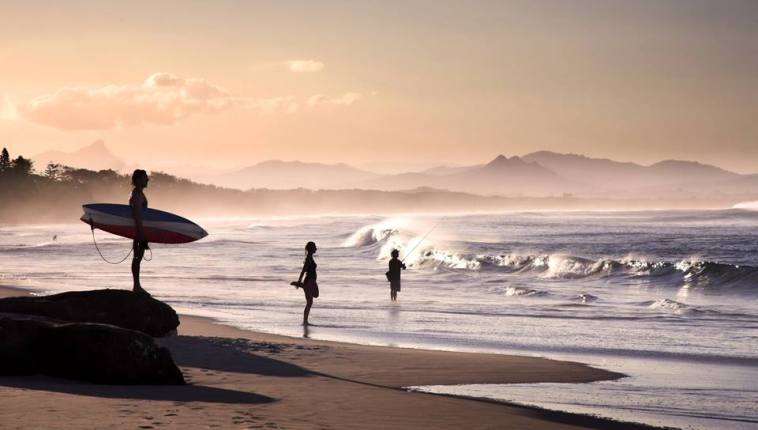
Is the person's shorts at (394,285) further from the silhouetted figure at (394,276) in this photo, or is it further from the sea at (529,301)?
the sea at (529,301)

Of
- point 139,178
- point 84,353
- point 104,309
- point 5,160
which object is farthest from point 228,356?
point 5,160

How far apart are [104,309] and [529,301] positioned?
45.5ft

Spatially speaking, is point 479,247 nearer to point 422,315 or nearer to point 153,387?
point 422,315

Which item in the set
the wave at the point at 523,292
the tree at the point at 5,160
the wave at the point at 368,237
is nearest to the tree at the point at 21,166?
the tree at the point at 5,160

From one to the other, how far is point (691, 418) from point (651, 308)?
13.1 meters

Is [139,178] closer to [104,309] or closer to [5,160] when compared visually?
[104,309]

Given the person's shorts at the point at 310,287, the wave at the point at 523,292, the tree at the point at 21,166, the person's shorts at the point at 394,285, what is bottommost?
the wave at the point at 523,292

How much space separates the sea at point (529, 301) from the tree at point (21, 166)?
349 ft

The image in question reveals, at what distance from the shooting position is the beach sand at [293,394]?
8219mm

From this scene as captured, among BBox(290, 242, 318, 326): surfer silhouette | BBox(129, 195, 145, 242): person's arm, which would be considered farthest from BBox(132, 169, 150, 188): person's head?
BBox(290, 242, 318, 326): surfer silhouette

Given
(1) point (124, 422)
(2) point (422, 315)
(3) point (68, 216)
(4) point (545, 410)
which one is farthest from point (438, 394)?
(3) point (68, 216)

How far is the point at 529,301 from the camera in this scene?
956 inches

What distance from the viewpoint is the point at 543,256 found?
39.9 metres

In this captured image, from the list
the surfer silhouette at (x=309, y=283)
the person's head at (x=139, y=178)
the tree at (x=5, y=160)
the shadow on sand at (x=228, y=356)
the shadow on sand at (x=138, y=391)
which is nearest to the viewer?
the shadow on sand at (x=138, y=391)
